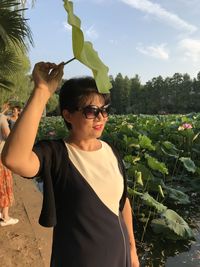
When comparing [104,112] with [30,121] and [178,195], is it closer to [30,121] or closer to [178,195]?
[30,121]

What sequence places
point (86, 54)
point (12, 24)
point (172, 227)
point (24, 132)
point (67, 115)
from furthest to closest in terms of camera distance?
point (12, 24)
point (172, 227)
point (67, 115)
point (24, 132)
point (86, 54)

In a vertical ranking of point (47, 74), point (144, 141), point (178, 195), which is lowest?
point (178, 195)

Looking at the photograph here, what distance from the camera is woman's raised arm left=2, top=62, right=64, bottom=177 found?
127 cm

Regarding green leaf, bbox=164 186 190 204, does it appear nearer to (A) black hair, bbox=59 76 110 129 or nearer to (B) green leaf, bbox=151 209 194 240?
(B) green leaf, bbox=151 209 194 240

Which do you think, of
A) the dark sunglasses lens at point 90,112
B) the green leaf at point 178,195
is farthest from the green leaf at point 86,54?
the green leaf at point 178,195

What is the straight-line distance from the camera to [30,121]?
127cm

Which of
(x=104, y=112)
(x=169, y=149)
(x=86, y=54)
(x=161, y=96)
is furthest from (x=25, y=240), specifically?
(x=161, y=96)

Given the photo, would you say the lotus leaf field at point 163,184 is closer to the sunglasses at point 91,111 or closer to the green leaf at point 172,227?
the green leaf at point 172,227

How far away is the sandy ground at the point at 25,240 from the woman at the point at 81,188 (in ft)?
6.54

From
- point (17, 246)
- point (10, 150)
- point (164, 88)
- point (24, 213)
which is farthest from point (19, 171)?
point (164, 88)

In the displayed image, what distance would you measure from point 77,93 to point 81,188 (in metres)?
0.37

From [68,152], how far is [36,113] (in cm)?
31

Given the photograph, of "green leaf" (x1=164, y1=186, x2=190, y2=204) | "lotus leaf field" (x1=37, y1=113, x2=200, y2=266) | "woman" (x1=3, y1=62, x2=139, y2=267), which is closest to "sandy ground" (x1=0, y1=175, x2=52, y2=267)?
"lotus leaf field" (x1=37, y1=113, x2=200, y2=266)

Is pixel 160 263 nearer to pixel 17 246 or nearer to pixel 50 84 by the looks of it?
pixel 17 246
